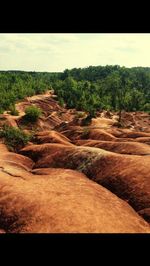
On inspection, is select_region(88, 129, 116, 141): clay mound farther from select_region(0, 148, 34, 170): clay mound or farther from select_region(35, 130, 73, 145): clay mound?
select_region(0, 148, 34, 170): clay mound

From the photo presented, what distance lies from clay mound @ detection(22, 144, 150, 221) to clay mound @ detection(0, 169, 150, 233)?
74cm

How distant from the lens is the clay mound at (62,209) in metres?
12.5

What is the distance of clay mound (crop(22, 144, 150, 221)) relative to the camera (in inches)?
634

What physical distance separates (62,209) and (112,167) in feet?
21.2

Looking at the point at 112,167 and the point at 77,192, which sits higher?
the point at 112,167

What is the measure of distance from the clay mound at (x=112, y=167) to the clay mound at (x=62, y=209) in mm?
743

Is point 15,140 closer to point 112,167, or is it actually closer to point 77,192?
point 112,167

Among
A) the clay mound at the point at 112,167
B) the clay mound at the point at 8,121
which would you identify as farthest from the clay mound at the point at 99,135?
the clay mound at the point at 8,121

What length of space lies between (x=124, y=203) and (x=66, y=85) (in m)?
82.6

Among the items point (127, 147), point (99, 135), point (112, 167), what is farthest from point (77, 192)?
point (99, 135)

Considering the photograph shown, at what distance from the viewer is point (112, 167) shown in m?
19.4

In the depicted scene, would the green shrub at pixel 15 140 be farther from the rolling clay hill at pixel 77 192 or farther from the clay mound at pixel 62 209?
the clay mound at pixel 62 209

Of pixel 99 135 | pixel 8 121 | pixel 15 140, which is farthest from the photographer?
pixel 8 121
